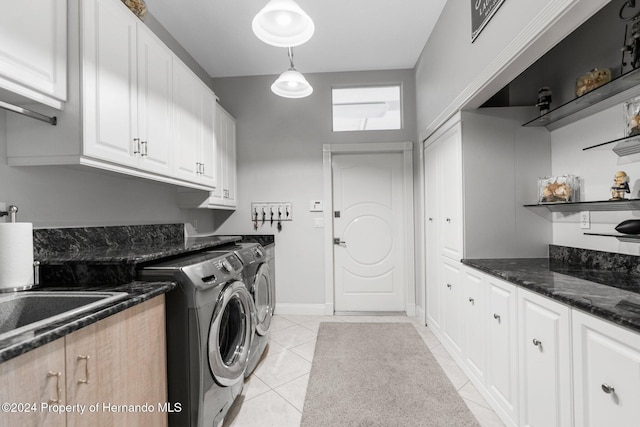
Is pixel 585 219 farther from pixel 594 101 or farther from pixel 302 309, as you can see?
pixel 302 309

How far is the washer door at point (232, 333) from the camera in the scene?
5.12 feet

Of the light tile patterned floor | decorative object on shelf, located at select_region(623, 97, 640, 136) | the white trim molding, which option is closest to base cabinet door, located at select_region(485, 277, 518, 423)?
the light tile patterned floor

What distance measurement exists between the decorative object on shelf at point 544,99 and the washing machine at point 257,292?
2199 millimetres

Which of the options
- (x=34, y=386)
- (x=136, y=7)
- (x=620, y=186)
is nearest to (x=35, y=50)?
(x=136, y=7)

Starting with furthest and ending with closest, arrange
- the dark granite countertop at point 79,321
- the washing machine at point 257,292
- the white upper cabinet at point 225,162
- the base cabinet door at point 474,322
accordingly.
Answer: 1. the white upper cabinet at point 225,162
2. the washing machine at point 257,292
3. the base cabinet door at point 474,322
4. the dark granite countertop at point 79,321

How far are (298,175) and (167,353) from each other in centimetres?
248

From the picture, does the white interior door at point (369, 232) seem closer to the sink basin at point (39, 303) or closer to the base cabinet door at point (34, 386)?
the sink basin at point (39, 303)

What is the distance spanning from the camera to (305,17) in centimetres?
154

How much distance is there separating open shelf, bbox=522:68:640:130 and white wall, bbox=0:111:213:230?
2786 mm

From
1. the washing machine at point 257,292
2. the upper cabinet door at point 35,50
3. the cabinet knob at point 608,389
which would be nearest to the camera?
the cabinet knob at point 608,389

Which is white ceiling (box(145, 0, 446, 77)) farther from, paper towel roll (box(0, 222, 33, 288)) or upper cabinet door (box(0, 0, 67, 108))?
paper towel roll (box(0, 222, 33, 288))

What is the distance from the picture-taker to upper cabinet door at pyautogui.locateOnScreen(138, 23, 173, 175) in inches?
71.0

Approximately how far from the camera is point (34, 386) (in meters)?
0.81

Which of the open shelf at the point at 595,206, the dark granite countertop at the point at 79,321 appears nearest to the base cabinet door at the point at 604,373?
the open shelf at the point at 595,206
